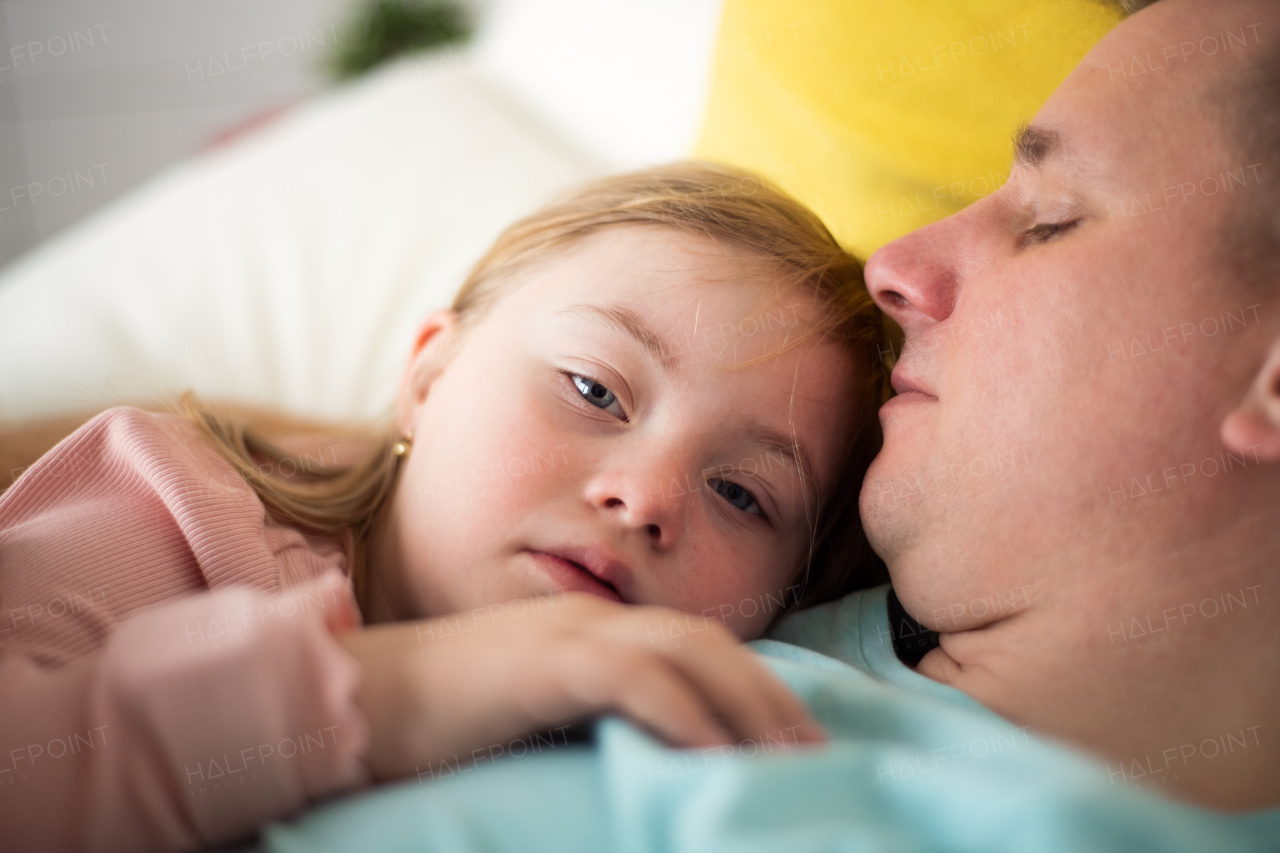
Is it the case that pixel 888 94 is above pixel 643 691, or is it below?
above

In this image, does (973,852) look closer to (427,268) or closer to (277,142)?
(427,268)

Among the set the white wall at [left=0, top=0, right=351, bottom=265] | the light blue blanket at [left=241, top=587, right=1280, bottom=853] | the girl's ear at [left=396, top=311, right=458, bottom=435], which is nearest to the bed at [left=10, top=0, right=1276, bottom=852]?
the light blue blanket at [left=241, top=587, right=1280, bottom=853]

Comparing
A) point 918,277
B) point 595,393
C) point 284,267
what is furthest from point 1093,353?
point 284,267

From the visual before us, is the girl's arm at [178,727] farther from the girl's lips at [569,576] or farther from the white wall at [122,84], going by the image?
the white wall at [122,84]

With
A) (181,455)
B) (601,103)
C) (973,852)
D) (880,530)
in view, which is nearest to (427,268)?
(601,103)

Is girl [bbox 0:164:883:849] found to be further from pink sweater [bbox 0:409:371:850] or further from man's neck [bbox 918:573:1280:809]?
man's neck [bbox 918:573:1280:809]

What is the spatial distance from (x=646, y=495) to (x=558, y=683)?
305 millimetres

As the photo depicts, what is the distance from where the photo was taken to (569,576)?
3.24 feet

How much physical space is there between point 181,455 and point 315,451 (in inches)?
12.8

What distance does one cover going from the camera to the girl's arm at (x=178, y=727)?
2.17ft

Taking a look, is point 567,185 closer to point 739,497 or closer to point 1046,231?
point 739,497

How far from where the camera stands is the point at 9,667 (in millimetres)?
726

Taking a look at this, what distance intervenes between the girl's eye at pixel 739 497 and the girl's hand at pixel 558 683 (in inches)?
14.5

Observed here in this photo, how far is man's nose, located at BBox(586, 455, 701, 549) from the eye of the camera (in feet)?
3.20
